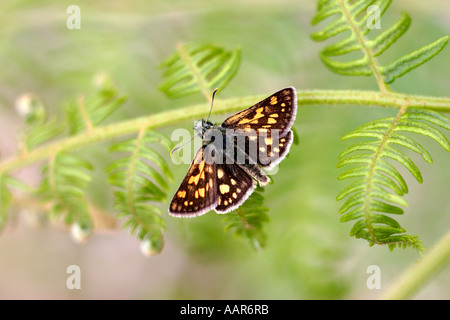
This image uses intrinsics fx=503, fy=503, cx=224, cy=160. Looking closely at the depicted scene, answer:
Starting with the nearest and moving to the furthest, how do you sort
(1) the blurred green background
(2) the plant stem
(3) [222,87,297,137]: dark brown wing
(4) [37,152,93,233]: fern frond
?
(3) [222,87,297,137]: dark brown wing < (2) the plant stem < (4) [37,152,93,233]: fern frond < (1) the blurred green background

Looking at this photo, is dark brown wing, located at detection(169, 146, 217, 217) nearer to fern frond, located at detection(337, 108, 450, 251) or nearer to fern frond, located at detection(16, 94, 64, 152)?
fern frond, located at detection(337, 108, 450, 251)

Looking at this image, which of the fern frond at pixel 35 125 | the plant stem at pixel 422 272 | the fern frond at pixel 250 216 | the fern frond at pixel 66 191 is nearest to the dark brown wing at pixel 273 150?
the fern frond at pixel 250 216

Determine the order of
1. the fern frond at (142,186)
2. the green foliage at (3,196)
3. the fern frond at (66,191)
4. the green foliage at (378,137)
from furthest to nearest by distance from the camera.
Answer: the green foliage at (3,196) → the fern frond at (66,191) → the fern frond at (142,186) → the green foliage at (378,137)

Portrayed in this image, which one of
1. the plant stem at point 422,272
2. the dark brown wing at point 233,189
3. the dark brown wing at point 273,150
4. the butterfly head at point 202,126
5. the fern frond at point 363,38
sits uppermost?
the fern frond at point 363,38

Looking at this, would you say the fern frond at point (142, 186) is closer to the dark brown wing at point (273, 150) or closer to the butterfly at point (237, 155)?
the butterfly at point (237, 155)

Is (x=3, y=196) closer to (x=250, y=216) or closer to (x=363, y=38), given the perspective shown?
(x=250, y=216)

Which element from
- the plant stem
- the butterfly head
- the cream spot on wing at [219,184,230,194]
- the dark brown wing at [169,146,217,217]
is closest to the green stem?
the butterfly head

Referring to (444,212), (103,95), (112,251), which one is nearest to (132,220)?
(103,95)

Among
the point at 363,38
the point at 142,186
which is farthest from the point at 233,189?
the point at 363,38
